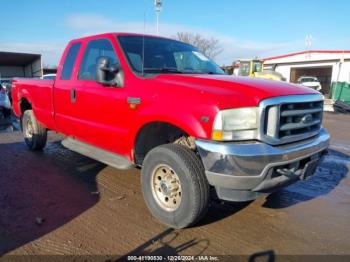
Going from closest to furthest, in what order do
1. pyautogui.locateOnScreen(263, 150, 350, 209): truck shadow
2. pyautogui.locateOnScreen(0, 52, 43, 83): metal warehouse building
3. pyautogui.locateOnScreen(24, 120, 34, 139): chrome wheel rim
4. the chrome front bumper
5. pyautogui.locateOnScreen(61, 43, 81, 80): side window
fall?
the chrome front bumper, pyautogui.locateOnScreen(263, 150, 350, 209): truck shadow, pyautogui.locateOnScreen(61, 43, 81, 80): side window, pyautogui.locateOnScreen(24, 120, 34, 139): chrome wheel rim, pyautogui.locateOnScreen(0, 52, 43, 83): metal warehouse building

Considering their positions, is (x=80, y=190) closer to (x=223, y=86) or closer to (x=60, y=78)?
(x=60, y=78)

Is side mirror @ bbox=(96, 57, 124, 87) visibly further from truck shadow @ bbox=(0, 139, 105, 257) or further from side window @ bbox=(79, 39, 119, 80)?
truck shadow @ bbox=(0, 139, 105, 257)

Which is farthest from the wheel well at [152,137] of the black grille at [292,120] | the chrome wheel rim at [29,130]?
the chrome wheel rim at [29,130]

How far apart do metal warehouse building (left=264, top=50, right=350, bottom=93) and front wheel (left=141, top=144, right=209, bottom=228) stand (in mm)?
34836

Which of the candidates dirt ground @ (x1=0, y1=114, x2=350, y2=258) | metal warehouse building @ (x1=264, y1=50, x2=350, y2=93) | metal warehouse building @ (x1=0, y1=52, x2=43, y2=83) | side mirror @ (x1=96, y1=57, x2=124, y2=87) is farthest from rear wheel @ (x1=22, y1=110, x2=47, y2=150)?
metal warehouse building @ (x1=264, y1=50, x2=350, y2=93)

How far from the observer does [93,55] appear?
465 cm

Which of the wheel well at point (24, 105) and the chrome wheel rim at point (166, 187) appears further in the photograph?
the wheel well at point (24, 105)

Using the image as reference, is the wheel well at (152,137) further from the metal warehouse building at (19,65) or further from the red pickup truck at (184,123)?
the metal warehouse building at (19,65)

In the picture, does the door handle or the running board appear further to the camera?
the door handle

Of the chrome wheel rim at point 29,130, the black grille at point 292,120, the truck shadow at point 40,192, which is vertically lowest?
the truck shadow at point 40,192

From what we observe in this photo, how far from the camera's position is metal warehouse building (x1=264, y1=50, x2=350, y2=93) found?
111 feet

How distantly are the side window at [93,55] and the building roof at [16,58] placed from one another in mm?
29015

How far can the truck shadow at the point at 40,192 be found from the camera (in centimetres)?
334

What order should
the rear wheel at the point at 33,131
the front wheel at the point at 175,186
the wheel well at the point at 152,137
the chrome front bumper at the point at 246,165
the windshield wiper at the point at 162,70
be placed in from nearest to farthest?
the chrome front bumper at the point at 246,165
the front wheel at the point at 175,186
the wheel well at the point at 152,137
the windshield wiper at the point at 162,70
the rear wheel at the point at 33,131
